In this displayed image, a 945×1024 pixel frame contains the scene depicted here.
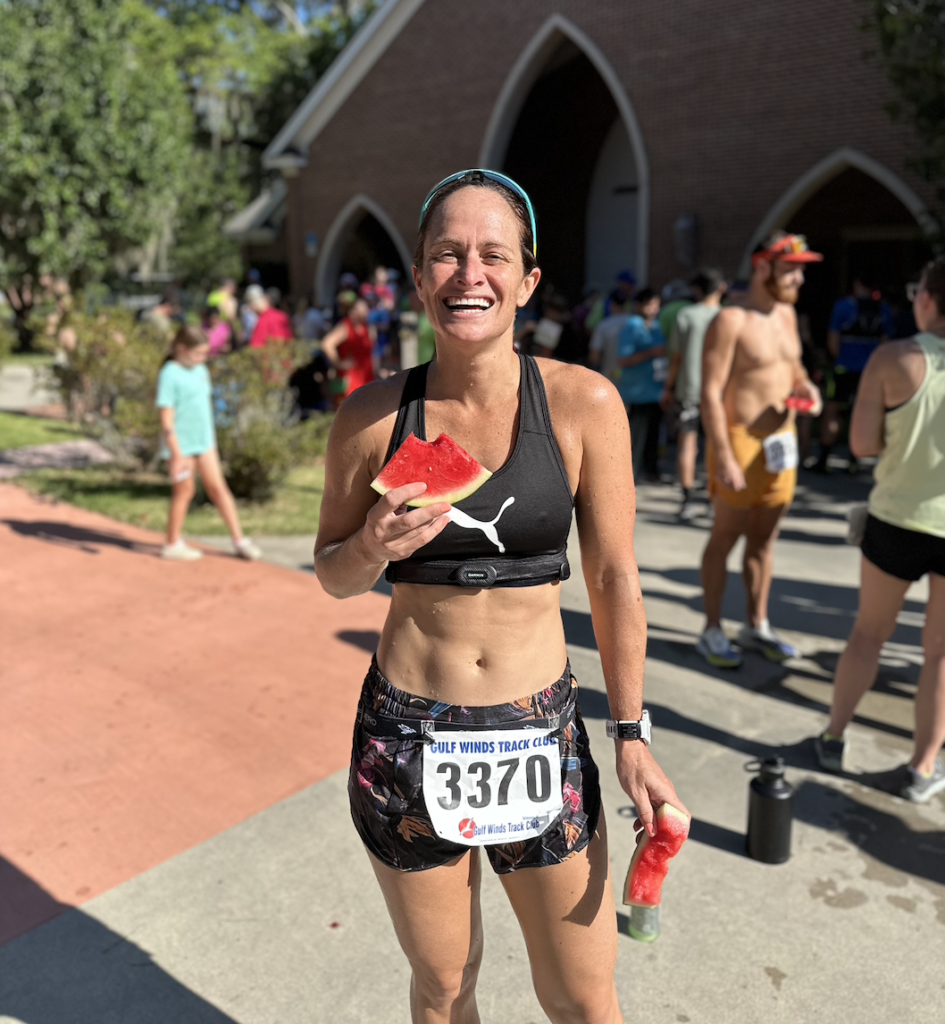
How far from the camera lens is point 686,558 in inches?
296

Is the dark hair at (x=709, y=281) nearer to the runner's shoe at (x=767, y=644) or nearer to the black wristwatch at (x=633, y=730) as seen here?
the runner's shoe at (x=767, y=644)

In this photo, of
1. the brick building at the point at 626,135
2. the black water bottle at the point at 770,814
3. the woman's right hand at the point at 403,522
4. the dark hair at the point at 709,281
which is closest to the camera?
the woman's right hand at the point at 403,522

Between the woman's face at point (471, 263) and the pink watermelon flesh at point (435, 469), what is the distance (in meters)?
0.26

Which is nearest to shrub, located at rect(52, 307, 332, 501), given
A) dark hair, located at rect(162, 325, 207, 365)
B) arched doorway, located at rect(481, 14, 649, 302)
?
dark hair, located at rect(162, 325, 207, 365)

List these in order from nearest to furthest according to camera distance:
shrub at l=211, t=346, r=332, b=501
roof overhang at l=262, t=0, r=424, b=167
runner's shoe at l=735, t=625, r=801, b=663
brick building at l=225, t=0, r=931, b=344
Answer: runner's shoe at l=735, t=625, r=801, b=663 → shrub at l=211, t=346, r=332, b=501 → brick building at l=225, t=0, r=931, b=344 → roof overhang at l=262, t=0, r=424, b=167

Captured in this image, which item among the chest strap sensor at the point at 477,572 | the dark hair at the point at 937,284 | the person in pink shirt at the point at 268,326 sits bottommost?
the person in pink shirt at the point at 268,326

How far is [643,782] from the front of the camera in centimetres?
203

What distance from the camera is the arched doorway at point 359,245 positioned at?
23.4 meters

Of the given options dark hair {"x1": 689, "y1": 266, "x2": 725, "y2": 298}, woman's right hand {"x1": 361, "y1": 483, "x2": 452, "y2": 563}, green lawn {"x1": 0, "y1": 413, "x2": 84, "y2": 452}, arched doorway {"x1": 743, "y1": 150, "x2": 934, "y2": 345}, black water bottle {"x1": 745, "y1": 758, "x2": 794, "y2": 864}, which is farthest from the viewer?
arched doorway {"x1": 743, "y1": 150, "x2": 934, "y2": 345}

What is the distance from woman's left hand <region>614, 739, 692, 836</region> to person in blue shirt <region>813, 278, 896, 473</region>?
948 centimetres

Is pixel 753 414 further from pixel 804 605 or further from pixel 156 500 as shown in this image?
pixel 156 500

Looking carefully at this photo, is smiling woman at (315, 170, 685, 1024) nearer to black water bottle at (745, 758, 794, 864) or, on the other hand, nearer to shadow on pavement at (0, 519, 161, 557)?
black water bottle at (745, 758, 794, 864)

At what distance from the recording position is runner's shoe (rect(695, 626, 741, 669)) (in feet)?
17.2

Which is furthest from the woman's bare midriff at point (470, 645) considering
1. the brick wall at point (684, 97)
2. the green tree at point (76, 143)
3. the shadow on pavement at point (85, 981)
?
the green tree at point (76, 143)
